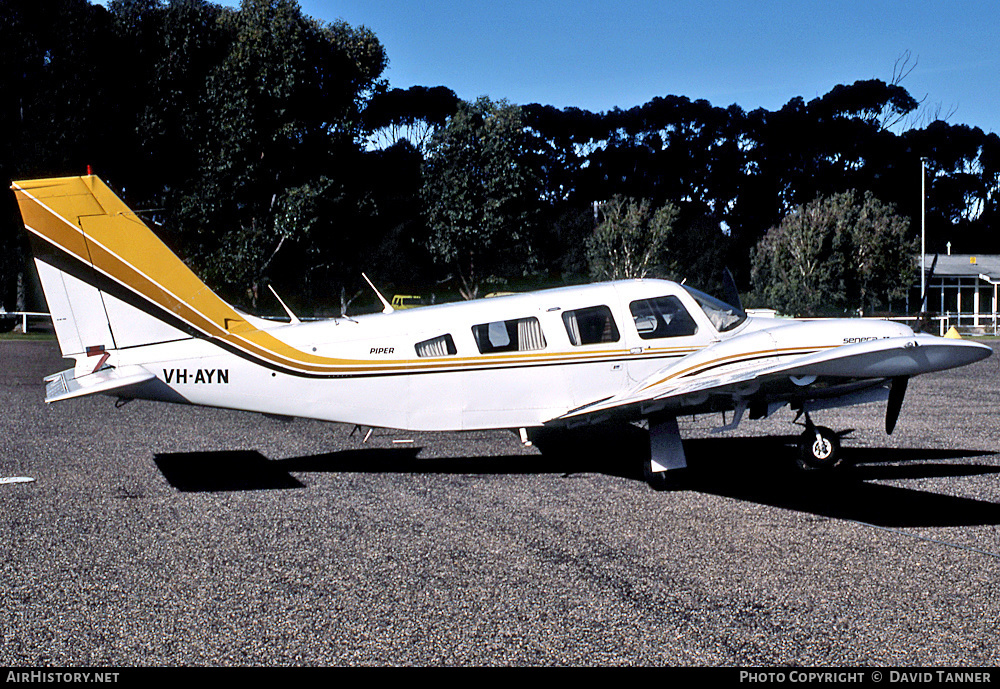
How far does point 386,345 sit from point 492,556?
354 centimetres

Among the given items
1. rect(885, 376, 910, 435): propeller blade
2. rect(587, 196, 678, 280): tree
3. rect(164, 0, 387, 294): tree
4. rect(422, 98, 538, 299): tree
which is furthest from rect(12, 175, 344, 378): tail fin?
rect(422, 98, 538, 299): tree

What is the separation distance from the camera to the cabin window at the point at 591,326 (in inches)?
375

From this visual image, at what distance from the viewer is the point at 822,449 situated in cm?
959

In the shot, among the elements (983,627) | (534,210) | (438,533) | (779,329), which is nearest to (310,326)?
(438,533)

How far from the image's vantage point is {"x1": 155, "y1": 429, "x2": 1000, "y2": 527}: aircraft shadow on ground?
808 centimetres

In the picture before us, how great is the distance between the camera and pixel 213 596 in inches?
224

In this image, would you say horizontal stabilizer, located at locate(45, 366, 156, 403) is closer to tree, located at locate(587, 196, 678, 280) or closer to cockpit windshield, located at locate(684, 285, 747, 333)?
cockpit windshield, located at locate(684, 285, 747, 333)

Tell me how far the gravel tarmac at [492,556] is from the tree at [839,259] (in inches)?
1300

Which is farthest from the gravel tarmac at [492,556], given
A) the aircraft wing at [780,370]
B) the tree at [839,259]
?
the tree at [839,259]

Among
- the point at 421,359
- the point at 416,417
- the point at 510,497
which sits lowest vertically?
the point at 510,497

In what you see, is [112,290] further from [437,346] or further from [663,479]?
[663,479]

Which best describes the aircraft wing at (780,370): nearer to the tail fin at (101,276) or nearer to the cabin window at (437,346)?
the cabin window at (437,346)
